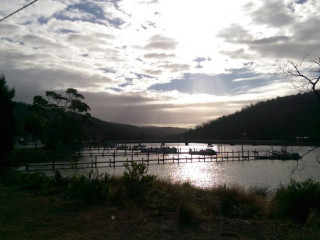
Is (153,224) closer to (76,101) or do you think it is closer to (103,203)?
(103,203)

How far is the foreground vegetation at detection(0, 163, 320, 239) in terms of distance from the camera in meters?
7.21

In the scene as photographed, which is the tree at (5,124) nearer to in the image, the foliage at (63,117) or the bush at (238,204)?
the bush at (238,204)

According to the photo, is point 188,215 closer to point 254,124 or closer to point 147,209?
point 147,209

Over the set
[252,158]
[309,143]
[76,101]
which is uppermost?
[76,101]

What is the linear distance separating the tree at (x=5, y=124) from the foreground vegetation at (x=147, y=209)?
6500 mm

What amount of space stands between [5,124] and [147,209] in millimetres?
13815

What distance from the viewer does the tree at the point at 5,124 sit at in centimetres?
1998

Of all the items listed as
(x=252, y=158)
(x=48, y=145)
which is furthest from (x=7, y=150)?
(x=252, y=158)

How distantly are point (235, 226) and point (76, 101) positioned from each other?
77939mm

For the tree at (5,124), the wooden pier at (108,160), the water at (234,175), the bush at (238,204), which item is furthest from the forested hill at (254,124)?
the bush at (238,204)

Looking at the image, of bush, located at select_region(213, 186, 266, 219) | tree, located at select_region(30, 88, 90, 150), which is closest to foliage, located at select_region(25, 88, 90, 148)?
tree, located at select_region(30, 88, 90, 150)

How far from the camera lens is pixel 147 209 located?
9.62 m

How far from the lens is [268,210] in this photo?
37.7ft

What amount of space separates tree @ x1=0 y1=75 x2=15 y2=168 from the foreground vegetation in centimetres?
650
